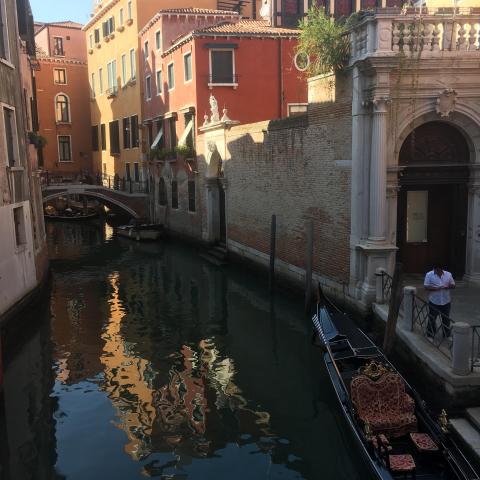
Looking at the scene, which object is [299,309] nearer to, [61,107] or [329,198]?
[329,198]

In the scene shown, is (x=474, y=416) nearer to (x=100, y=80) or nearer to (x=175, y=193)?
(x=175, y=193)

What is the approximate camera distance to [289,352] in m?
10.2

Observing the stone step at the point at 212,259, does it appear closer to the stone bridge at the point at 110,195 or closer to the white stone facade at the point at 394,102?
the white stone facade at the point at 394,102

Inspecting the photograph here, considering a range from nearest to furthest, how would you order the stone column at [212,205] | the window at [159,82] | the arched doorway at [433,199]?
the arched doorway at [433,199]
the stone column at [212,205]
the window at [159,82]

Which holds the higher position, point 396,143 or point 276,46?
point 276,46

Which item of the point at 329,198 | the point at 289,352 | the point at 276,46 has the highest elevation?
the point at 276,46

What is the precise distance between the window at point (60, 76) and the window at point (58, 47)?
154cm

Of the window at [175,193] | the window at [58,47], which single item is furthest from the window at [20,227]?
the window at [58,47]

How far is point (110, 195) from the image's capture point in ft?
91.2

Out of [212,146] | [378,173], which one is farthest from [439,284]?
[212,146]

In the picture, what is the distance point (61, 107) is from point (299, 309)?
1132 inches

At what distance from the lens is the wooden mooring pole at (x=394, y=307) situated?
7938 mm

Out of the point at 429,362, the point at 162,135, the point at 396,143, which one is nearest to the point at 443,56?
the point at 396,143

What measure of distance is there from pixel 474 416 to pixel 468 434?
0.80ft
